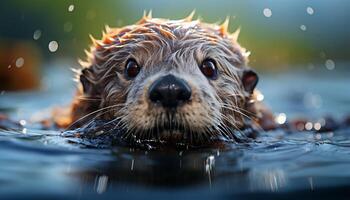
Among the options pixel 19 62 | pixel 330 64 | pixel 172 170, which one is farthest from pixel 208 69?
pixel 330 64

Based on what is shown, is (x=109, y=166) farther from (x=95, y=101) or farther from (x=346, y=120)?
(x=346, y=120)

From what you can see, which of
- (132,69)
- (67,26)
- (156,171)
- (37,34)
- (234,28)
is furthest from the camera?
(234,28)

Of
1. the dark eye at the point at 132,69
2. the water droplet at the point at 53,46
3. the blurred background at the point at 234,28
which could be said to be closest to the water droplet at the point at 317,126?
the dark eye at the point at 132,69

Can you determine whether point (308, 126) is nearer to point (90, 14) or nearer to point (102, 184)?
point (102, 184)

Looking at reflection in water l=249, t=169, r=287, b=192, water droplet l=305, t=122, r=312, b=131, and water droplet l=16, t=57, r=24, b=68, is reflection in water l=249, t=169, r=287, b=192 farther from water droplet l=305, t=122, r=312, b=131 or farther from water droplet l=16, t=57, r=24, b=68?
water droplet l=16, t=57, r=24, b=68

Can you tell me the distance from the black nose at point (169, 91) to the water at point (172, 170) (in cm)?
41

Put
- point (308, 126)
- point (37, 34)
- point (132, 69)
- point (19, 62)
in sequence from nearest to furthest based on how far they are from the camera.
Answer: point (132, 69) < point (308, 126) < point (19, 62) < point (37, 34)

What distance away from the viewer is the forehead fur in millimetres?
5605

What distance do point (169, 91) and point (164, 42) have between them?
124cm

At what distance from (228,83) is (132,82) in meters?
0.95

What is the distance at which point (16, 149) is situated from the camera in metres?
4.73

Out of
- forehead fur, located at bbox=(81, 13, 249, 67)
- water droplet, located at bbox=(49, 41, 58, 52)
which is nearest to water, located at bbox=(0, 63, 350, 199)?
forehead fur, located at bbox=(81, 13, 249, 67)

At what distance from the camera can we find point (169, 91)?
4508 mm

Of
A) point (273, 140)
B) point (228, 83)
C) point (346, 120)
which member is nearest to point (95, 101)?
point (228, 83)
